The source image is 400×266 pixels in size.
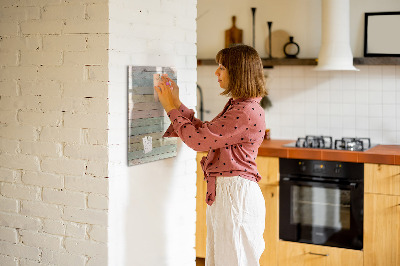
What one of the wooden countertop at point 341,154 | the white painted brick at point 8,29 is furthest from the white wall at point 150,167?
the wooden countertop at point 341,154

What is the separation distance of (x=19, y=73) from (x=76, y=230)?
78 cm

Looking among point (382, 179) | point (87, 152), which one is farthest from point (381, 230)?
point (87, 152)

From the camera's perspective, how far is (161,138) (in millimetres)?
2904

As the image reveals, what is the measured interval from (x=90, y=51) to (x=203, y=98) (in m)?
2.72

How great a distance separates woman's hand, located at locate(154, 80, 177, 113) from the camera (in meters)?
2.75

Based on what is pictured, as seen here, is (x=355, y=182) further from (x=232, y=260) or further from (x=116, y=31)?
(x=116, y=31)

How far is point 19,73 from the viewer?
273 cm

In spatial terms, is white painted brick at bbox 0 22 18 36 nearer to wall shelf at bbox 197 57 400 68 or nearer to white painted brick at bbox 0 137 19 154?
white painted brick at bbox 0 137 19 154

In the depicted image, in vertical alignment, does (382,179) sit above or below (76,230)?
above

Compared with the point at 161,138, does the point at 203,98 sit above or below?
above

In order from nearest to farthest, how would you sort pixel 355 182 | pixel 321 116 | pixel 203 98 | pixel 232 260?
pixel 232 260 < pixel 355 182 < pixel 321 116 < pixel 203 98

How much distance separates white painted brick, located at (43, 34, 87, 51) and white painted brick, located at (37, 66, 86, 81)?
0.08 metres

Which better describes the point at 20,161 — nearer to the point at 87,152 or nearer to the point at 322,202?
the point at 87,152

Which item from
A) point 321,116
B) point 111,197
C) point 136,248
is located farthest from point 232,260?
point 321,116
